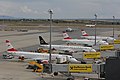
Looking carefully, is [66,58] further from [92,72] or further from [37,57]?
[92,72]

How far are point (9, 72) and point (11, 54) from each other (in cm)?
1476

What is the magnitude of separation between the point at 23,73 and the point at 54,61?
42.1 feet

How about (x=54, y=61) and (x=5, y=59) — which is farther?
(x=5, y=59)

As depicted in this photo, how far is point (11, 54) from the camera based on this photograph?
65.3 meters

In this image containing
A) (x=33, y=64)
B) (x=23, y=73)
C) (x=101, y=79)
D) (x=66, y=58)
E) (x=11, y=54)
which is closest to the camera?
(x=101, y=79)

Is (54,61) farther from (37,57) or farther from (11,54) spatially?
(11,54)

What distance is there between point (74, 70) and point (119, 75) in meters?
11.8

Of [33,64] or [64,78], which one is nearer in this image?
[64,78]

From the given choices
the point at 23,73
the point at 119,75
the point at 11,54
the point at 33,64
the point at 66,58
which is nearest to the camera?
the point at 119,75

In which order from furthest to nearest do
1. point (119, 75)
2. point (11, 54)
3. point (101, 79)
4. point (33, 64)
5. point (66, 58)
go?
point (11, 54)
point (66, 58)
point (33, 64)
point (101, 79)
point (119, 75)

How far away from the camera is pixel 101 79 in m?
44.3

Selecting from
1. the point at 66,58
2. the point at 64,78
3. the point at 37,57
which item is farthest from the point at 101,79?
the point at 37,57

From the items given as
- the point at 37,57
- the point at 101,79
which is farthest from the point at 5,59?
the point at 101,79

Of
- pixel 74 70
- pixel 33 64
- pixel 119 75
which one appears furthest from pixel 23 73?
pixel 119 75
